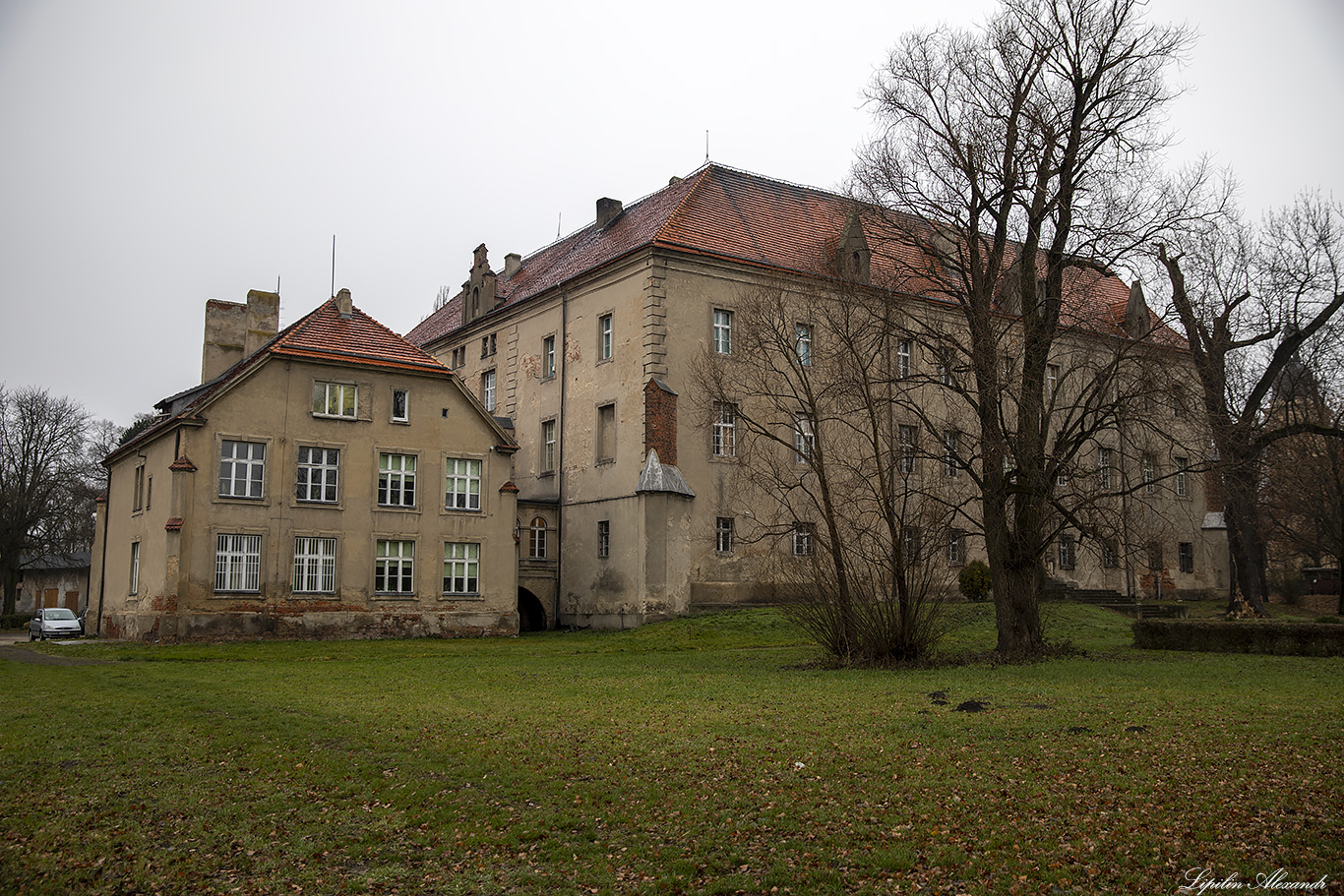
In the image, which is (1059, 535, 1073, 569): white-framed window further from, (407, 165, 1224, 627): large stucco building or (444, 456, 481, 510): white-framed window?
(444, 456, 481, 510): white-framed window

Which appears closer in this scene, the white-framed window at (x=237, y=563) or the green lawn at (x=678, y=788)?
the green lawn at (x=678, y=788)

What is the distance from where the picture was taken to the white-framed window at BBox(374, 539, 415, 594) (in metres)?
32.6

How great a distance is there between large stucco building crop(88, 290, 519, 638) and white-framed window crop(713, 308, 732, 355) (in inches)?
303

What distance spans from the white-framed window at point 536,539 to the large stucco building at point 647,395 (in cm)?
4

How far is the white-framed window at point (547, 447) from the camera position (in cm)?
4022

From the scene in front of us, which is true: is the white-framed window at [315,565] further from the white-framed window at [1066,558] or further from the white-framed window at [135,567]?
the white-framed window at [1066,558]

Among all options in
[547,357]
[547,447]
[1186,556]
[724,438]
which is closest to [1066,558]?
[1186,556]

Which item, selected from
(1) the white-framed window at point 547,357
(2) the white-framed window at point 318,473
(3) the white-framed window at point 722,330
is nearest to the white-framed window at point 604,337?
(1) the white-framed window at point 547,357

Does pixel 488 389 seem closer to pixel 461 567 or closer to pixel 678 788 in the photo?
pixel 461 567

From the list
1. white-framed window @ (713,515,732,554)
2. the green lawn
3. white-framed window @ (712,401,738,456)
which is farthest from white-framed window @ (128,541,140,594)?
white-framed window @ (712,401,738,456)

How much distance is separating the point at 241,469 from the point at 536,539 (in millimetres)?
10974

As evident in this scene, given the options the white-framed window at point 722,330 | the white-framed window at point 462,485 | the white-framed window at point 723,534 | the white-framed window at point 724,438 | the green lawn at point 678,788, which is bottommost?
the green lawn at point 678,788

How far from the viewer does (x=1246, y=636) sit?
75.2 feet

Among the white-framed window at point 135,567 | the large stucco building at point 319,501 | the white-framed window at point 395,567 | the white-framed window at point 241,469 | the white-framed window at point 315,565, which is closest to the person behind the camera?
the large stucco building at point 319,501
